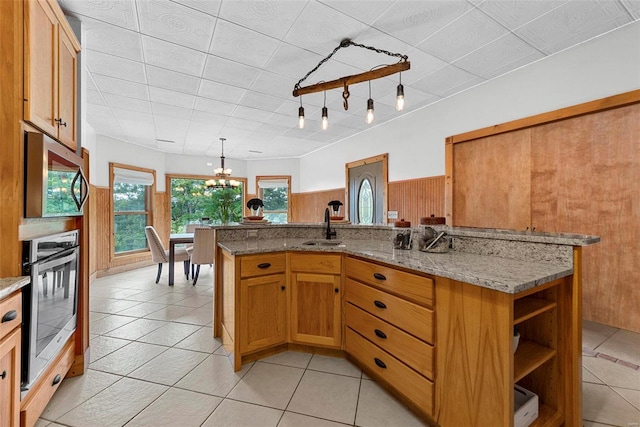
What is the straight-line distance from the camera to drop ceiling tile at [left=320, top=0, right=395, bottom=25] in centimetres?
193

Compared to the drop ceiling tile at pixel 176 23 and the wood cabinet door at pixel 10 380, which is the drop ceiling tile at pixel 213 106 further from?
the wood cabinet door at pixel 10 380

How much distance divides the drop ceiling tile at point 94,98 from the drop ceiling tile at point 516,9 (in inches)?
162

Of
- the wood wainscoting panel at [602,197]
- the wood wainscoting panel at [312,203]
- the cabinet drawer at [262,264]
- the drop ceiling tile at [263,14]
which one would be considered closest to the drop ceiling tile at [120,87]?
the drop ceiling tile at [263,14]

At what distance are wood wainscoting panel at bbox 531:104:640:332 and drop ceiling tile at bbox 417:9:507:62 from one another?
110cm

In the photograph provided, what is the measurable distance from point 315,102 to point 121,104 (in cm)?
260

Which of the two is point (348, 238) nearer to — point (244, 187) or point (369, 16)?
point (369, 16)

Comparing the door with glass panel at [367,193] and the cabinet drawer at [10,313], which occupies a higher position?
the door with glass panel at [367,193]

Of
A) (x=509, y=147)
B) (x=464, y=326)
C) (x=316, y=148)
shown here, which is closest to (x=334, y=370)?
(x=464, y=326)

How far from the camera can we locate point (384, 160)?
4.54 metres

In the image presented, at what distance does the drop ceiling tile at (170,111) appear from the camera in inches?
147

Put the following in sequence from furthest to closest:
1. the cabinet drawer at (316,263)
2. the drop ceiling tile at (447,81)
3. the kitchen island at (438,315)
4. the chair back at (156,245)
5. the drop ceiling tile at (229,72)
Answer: the chair back at (156,245), the drop ceiling tile at (447,81), the drop ceiling tile at (229,72), the cabinet drawer at (316,263), the kitchen island at (438,315)

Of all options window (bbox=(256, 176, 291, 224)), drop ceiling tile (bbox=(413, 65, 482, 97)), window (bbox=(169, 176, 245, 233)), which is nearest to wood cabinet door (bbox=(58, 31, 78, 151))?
drop ceiling tile (bbox=(413, 65, 482, 97))

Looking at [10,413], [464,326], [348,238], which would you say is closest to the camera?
[10,413]

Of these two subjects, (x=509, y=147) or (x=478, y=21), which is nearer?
(x=478, y=21)
